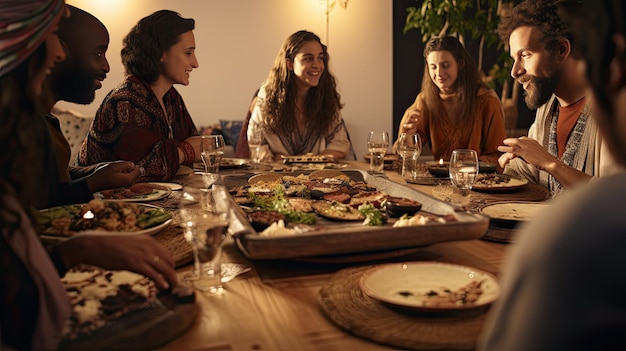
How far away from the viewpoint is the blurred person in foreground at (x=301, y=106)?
4.05m

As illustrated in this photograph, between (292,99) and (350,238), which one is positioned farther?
(292,99)

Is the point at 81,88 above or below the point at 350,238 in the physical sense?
above

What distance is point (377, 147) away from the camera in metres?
2.75

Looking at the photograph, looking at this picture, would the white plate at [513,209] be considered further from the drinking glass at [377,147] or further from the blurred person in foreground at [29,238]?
the blurred person in foreground at [29,238]

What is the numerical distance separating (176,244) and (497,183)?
1419 millimetres

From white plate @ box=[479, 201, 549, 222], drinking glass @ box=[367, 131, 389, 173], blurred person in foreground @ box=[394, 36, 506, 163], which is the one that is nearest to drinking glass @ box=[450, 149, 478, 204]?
white plate @ box=[479, 201, 549, 222]

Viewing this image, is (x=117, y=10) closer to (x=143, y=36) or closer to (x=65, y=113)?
(x=65, y=113)

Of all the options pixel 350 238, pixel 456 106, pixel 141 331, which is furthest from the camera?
→ pixel 456 106

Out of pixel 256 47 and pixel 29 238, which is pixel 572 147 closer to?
pixel 29 238

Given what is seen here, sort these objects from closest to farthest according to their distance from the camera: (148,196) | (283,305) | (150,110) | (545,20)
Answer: (283,305) → (148,196) → (545,20) → (150,110)

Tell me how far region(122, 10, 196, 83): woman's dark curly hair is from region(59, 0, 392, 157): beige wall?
3.71 m

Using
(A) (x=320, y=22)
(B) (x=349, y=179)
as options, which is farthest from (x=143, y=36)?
(A) (x=320, y=22)

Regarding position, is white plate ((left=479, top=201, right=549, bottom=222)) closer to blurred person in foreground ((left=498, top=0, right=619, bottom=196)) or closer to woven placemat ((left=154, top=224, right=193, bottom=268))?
blurred person in foreground ((left=498, top=0, right=619, bottom=196))

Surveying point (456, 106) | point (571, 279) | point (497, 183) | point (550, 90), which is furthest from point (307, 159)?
point (571, 279)
